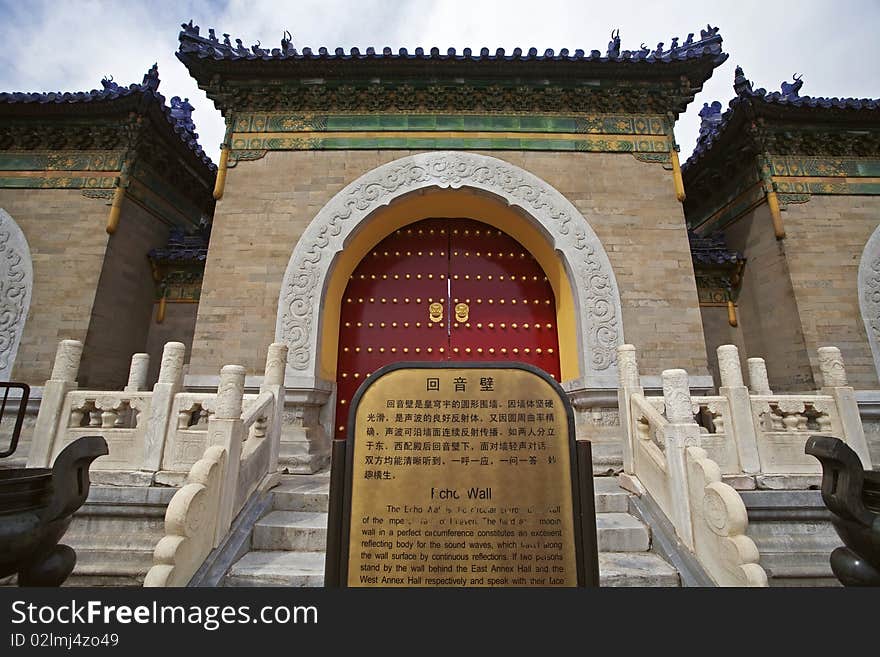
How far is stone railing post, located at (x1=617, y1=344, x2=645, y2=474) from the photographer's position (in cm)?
417

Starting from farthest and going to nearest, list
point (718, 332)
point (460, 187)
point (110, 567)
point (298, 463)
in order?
point (718, 332), point (460, 187), point (298, 463), point (110, 567)

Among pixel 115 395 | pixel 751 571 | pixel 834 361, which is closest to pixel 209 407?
pixel 115 395

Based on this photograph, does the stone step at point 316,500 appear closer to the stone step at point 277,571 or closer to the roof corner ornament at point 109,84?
the stone step at point 277,571

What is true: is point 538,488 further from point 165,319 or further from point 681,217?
point 165,319

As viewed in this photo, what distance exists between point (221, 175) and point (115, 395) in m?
3.64

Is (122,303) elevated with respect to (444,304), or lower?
elevated

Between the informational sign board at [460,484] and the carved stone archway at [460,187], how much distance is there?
368cm

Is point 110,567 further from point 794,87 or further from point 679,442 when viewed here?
point 794,87

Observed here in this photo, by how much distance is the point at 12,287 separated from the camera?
634 cm

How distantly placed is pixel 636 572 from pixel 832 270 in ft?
20.4

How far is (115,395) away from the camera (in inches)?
161

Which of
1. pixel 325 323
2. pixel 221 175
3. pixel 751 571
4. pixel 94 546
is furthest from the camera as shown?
pixel 221 175

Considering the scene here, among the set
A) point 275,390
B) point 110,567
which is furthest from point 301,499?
point 110,567

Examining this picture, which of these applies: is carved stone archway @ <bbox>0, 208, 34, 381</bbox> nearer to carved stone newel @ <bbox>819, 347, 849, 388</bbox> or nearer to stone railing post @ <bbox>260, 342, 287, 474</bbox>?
stone railing post @ <bbox>260, 342, 287, 474</bbox>
